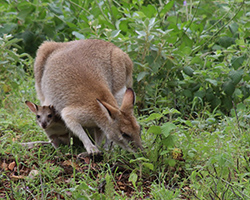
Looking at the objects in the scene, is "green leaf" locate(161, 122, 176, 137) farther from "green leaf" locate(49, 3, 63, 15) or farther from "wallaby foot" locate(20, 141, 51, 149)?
"green leaf" locate(49, 3, 63, 15)

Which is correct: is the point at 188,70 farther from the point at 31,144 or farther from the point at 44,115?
the point at 31,144

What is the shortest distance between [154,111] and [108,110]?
1640mm

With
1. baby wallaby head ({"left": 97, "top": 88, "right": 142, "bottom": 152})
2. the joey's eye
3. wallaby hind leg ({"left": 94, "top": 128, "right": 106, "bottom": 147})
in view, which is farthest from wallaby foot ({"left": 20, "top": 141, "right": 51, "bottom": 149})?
the joey's eye

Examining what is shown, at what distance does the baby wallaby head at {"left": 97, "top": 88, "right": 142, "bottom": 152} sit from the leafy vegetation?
0.54 ft

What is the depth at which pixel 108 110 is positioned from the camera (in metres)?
4.78

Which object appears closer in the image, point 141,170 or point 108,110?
point 141,170

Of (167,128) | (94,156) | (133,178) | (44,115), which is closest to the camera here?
(133,178)

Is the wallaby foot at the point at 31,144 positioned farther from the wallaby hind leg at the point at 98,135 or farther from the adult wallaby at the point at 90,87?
the wallaby hind leg at the point at 98,135

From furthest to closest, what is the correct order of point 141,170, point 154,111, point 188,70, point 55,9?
point 55,9 → point 188,70 → point 154,111 → point 141,170

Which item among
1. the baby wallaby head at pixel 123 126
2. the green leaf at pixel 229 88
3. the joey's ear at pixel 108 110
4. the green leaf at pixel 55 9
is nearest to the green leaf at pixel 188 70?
the green leaf at pixel 229 88

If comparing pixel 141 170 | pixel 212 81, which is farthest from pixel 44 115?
pixel 212 81

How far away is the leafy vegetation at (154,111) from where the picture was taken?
14.1 feet

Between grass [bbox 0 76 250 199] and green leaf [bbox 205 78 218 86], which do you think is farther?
green leaf [bbox 205 78 218 86]

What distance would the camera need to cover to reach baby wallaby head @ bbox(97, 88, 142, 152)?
475 centimetres
